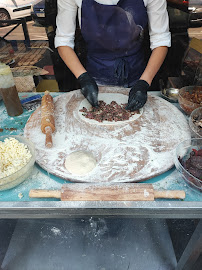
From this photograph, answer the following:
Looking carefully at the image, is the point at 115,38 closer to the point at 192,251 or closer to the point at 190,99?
the point at 190,99

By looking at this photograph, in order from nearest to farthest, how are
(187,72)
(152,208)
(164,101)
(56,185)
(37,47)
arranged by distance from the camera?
1. (152,208)
2. (56,185)
3. (164,101)
4. (187,72)
5. (37,47)

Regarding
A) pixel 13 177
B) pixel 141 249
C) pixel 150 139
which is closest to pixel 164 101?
pixel 150 139

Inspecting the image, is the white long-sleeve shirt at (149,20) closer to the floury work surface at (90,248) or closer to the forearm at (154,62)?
the forearm at (154,62)

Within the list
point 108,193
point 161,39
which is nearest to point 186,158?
point 108,193

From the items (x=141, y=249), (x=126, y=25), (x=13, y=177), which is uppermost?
(x=126, y=25)

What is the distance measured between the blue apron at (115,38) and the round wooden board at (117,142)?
2.15ft

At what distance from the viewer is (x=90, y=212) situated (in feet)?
4.16

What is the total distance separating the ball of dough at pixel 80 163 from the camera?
146 cm

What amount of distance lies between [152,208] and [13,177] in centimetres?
89

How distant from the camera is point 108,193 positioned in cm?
127

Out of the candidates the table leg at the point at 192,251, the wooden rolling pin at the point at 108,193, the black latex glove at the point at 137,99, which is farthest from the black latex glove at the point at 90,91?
the table leg at the point at 192,251

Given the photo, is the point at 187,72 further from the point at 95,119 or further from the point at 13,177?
the point at 13,177

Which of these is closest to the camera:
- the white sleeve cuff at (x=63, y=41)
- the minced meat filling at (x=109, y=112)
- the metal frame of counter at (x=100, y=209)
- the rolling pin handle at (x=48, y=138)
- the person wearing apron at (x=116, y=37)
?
the metal frame of counter at (x=100, y=209)

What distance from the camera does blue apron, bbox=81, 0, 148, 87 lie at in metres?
A: 2.19
